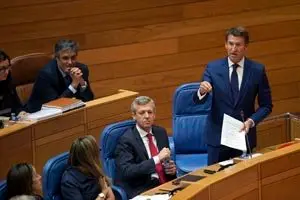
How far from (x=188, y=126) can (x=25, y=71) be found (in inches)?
53.0

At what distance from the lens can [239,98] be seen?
5262 millimetres

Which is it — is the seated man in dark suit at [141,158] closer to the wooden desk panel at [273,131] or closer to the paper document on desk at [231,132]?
the paper document on desk at [231,132]

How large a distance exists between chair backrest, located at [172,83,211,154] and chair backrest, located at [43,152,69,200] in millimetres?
1523

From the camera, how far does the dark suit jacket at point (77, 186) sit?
4.62 meters

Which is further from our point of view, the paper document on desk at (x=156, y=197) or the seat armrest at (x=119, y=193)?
the seat armrest at (x=119, y=193)

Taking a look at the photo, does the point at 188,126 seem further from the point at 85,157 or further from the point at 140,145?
the point at 85,157

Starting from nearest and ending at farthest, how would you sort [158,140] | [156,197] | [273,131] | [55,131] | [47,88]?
[156,197]
[158,140]
[55,131]
[47,88]
[273,131]

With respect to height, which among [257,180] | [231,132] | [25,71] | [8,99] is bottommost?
[257,180]

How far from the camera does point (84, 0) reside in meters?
6.88

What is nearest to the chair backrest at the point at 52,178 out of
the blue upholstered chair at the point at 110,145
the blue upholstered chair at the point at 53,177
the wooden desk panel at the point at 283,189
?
the blue upholstered chair at the point at 53,177

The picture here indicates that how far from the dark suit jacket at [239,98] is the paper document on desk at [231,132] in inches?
7.5

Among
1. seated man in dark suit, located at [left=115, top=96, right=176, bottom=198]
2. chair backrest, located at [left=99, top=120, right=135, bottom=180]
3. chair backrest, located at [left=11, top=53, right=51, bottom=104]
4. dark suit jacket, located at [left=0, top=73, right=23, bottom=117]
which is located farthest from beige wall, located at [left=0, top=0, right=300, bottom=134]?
seated man in dark suit, located at [left=115, top=96, right=176, bottom=198]

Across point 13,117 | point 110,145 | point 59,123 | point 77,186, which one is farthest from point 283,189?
point 13,117

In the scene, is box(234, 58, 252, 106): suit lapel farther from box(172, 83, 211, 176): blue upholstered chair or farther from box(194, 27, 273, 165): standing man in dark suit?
box(172, 83, 211, 176): blue upholstered chair
